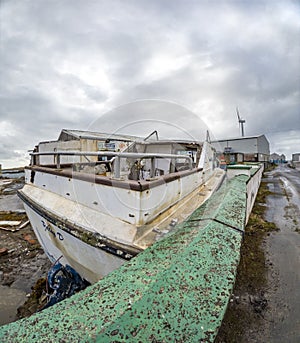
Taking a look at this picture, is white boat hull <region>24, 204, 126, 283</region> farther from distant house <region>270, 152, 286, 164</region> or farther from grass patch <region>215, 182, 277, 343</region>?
distant house <region>270, 152, 286, 164</region>

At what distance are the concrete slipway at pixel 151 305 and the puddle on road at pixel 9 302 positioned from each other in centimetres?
247

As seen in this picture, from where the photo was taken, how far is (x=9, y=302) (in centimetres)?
288

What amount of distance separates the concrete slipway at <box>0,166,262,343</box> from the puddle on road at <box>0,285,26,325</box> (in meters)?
2.47

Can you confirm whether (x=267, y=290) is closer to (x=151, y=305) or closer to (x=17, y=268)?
(x=151, y=305)

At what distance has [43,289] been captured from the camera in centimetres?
307

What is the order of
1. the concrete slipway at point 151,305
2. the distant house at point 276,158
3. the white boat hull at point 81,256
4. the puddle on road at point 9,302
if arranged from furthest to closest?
1. the distant house at point 276,158
2. the puddle on road at point 9,302
3. the white boat hull at point 81,256
4. the concrete slipway at point 151,305

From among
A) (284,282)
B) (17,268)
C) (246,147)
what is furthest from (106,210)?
(246,147)

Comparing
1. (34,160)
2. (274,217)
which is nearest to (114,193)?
(34,160)

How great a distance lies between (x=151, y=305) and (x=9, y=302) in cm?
304

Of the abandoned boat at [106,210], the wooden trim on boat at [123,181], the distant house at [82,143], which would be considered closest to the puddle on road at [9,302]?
the abandoned boat at [106,210]

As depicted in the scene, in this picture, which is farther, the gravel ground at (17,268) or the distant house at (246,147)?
the distant house at (246,147)

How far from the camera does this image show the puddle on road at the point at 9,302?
262cm

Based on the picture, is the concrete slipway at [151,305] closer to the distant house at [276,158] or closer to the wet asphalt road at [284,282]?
the wet asphalt road at [284,282]

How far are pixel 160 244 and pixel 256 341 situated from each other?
4.36 feet
